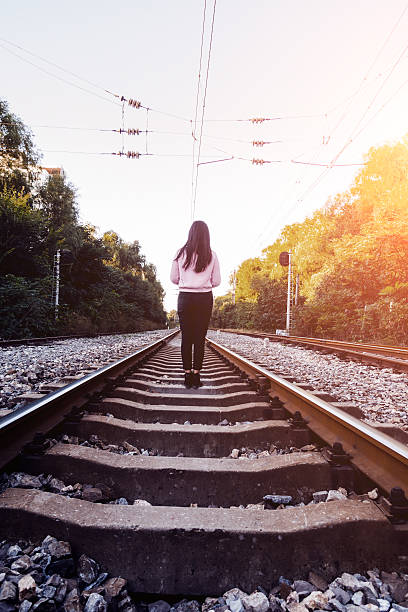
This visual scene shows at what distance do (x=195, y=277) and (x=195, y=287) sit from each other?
0.35ft

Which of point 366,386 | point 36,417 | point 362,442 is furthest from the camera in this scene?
point 366,386

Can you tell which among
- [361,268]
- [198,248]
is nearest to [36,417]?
[198,248]

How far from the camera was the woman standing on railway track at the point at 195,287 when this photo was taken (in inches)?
172

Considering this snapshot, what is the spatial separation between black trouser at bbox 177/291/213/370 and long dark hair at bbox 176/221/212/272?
0.32 m

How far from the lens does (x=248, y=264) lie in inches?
2672

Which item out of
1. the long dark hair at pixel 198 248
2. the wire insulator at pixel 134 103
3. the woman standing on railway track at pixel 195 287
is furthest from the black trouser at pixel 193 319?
the wire insulator at pixel 134 103

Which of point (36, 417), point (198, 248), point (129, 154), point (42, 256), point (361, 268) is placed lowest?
point (36, 417)

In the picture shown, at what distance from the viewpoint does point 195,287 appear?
4457 millimetres

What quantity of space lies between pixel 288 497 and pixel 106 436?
1.22 metres

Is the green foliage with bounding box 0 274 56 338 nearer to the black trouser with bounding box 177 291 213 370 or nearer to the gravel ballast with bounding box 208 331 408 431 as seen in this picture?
the gravel ballast with bounding box 208 331 408 431

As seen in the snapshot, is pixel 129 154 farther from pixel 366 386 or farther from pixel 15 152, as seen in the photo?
pixel 15 152

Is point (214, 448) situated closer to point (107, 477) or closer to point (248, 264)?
point (107, 477)

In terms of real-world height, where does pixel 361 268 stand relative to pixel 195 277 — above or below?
above

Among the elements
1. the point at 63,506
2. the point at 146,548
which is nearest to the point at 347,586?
the point at 146,548
